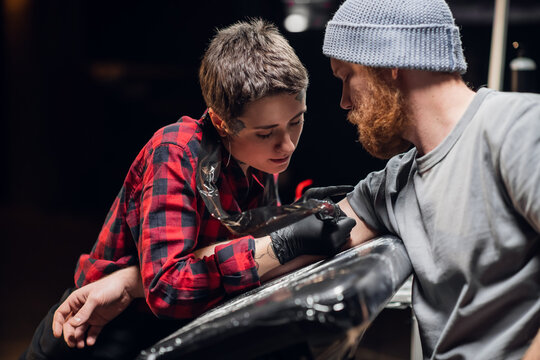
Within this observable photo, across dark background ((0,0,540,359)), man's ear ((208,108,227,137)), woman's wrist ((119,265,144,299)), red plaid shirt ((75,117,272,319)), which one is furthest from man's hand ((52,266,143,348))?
dark background ((0,0,540,359))

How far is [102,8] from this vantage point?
4.43m

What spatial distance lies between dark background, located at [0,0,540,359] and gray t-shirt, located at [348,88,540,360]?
966mm

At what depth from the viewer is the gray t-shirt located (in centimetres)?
104

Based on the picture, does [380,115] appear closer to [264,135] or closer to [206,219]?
[264,135]

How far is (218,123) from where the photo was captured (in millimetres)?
1368

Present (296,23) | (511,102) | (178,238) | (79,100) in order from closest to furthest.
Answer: (511,102)
(178,238)
(296,23)
(79,100)

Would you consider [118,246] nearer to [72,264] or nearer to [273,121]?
[273,121]

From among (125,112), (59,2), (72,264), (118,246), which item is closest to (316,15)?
(118,246)

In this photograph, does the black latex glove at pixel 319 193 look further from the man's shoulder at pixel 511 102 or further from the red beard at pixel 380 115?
the man's shoulder at pixel 511 102

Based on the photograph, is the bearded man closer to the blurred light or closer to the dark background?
the blurred light

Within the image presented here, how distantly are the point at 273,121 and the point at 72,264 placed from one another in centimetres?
346

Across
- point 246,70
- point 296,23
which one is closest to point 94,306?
point 246,70

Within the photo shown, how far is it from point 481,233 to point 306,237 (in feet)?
1.24

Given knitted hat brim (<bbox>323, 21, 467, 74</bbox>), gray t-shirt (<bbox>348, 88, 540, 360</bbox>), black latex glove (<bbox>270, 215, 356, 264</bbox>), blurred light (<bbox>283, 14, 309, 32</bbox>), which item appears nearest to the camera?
gray t-shirt (<bbox>348, 88, 540, 360</bbox>)
